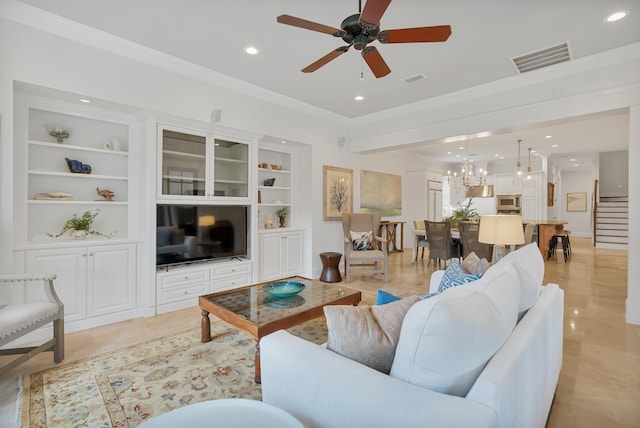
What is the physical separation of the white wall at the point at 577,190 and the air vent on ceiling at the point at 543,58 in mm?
9718

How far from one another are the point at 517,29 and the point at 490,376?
3.19m

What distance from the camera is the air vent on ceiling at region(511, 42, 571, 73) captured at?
314 cm

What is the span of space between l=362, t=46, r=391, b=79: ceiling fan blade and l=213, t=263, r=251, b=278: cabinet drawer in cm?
293

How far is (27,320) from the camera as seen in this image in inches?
83.2

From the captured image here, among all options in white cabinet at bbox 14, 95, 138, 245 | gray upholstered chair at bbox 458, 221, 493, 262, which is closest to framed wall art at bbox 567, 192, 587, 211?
gray upholstered chair at bbox 458, 221, 493, 262

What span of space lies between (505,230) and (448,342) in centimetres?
230

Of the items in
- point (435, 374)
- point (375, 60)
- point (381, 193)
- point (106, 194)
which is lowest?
point (435, 374)

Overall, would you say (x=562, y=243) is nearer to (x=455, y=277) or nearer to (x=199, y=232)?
(x=455, y=277)

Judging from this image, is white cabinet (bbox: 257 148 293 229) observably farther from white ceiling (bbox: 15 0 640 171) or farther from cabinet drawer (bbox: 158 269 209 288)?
cabinet drawer (bbox: 158 269 209 288)

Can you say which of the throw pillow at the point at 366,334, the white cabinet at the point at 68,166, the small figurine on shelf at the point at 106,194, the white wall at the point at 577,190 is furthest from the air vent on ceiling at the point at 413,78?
the white wall at the point at 577,190

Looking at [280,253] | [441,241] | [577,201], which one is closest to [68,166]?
[280,253]

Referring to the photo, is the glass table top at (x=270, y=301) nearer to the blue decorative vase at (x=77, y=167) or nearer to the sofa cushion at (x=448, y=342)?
the sofa cushion at (x=448, y=342)

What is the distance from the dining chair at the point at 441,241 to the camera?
220 inches

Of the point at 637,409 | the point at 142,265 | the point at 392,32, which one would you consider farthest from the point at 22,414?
the point at 637,409
